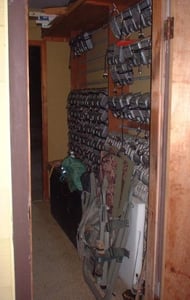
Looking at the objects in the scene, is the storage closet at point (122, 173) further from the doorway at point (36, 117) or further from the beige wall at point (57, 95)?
the doorway at point (36, 117)

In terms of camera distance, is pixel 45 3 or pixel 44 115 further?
pixel 44 115

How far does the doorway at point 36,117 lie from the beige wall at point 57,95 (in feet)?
0.63

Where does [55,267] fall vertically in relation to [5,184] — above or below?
below

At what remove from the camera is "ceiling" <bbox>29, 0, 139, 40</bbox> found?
3.17m

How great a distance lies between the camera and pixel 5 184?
1.48 m

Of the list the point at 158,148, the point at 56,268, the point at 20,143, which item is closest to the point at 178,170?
the point at 158,148

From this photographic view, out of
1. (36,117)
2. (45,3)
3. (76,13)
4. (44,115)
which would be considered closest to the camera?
(76,13)

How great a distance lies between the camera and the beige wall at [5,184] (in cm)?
139

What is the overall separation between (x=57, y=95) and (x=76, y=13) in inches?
70.7

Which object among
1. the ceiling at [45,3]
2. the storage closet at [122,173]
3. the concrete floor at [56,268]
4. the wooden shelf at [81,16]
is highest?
the ceiling at [45,3]

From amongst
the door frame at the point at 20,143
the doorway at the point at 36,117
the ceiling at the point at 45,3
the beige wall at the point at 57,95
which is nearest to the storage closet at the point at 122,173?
the door frame at the point at 20,143

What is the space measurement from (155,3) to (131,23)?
1038 millimetres

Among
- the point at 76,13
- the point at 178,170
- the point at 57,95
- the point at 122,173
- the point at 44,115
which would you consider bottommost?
the point at 122,173

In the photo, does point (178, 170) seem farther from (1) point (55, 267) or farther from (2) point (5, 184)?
(1) point (55, 267)
